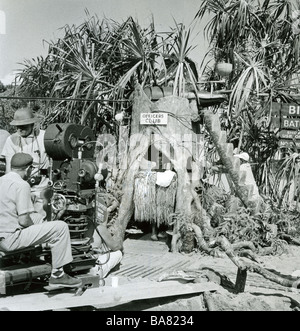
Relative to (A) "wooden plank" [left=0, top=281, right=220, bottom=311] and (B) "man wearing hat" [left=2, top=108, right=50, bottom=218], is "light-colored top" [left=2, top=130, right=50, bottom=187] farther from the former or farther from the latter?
(A) "wooden plank" [left=0, top=281, right=220, bottom=311]

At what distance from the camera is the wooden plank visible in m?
4.59

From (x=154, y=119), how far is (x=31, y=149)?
298 cm

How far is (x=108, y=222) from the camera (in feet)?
27.1

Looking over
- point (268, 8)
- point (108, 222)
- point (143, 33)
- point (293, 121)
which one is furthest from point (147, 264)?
point (268, 8)

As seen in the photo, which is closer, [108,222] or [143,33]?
[108,222]

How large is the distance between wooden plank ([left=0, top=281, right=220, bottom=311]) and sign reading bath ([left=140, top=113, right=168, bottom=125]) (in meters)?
3.68

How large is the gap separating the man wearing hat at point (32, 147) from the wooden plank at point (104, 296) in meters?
1.30

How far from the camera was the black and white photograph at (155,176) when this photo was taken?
16.4 ft

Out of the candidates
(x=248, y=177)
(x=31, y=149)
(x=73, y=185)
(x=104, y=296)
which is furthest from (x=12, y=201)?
(x=248, y=177)

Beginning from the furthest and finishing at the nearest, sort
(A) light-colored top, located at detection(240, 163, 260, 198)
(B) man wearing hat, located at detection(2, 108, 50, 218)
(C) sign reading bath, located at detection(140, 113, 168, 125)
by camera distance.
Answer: (A) light-colored top, located at detection(240, 163, 260, 198), (C) sign reading bath, located at detection(140, 113, 168, 125), (B) man wearing hat, located at detection(2, 108, 50, 218)

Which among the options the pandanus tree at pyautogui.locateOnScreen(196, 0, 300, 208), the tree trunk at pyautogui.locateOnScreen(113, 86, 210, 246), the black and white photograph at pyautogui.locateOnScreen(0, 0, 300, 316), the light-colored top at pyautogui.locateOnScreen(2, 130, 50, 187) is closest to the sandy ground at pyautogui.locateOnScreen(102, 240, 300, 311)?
the black and white photograph at pyautogui.locateOnScreen(0, 0, 300, 316)

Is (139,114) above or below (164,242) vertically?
above
